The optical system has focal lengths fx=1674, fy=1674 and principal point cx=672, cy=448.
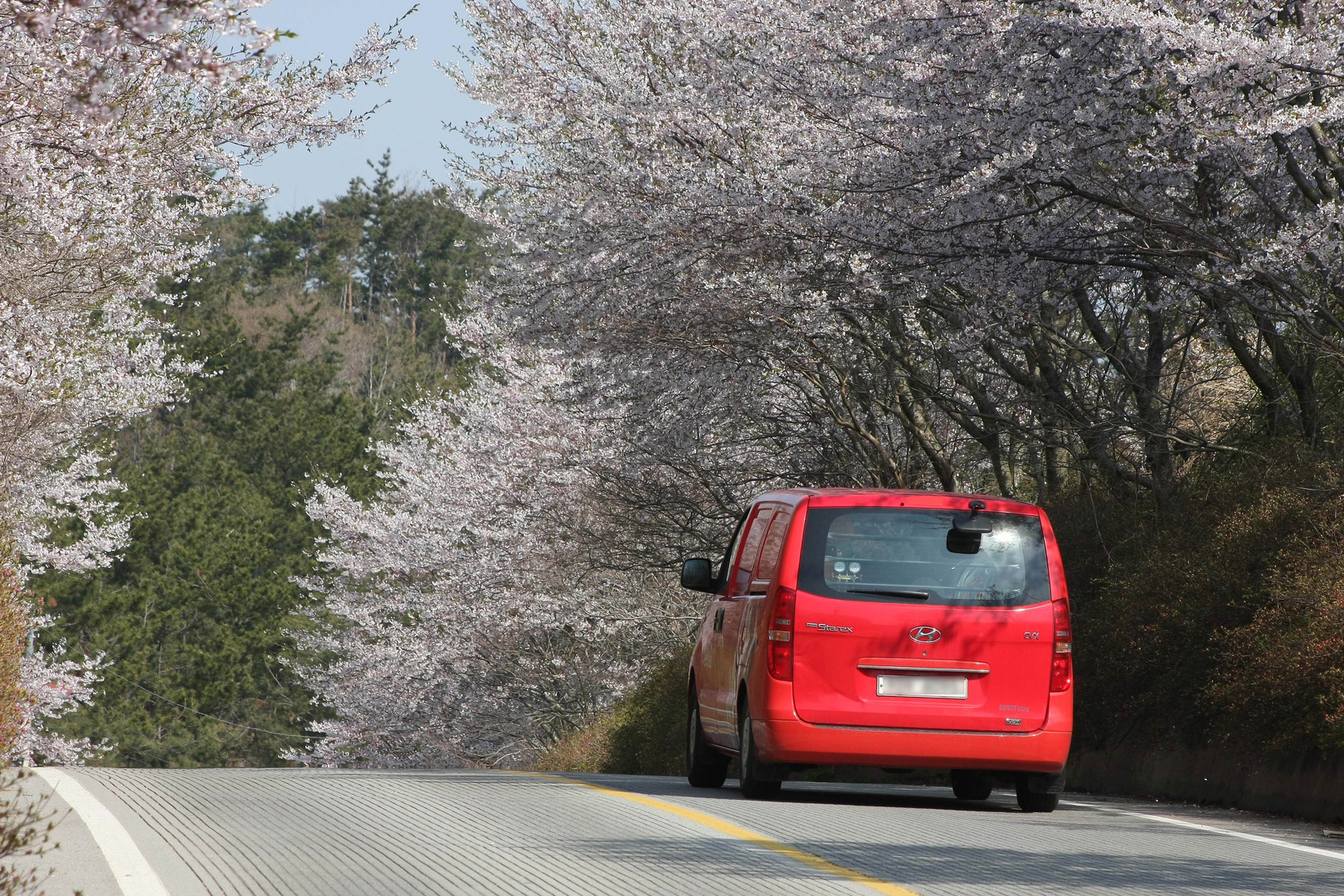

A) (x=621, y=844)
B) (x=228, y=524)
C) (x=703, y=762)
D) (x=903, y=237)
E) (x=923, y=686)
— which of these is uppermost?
(x=903, y=237)

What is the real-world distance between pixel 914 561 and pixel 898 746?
3.53 ft

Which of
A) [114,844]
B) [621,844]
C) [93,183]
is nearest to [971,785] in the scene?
[621,844]

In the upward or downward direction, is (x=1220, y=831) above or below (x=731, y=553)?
below

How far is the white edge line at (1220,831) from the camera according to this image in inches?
331

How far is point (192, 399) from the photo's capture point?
199 ft

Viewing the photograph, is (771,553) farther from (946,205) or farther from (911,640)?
(946,205)

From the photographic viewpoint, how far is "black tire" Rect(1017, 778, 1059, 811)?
404 inches

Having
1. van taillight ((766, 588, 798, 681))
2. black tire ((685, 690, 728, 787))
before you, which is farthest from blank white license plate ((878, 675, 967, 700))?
black tire ((685, 690, 728, 787))

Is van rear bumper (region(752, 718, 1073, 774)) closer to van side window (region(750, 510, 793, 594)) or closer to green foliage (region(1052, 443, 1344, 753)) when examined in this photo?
van side window (region(750, 510, 793, 594))

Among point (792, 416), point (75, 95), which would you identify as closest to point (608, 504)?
Answer: point (792, 416)

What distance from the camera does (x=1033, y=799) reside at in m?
10.3

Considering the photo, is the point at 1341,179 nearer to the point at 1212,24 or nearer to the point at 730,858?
the point at 1212,24

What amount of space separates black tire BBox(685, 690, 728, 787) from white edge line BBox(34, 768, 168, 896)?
13.3 ft

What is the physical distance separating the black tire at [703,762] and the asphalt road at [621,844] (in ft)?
1.61
